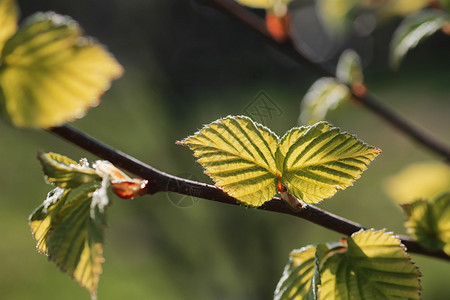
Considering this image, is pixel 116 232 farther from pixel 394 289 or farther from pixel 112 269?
pixel 394 289

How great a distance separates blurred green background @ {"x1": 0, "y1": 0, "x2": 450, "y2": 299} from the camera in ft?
10.0

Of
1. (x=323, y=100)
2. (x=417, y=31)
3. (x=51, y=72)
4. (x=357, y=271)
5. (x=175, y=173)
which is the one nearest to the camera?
(x=51, y=72)

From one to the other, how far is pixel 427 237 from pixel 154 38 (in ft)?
9.59

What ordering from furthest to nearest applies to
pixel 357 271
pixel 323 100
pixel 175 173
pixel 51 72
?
pixel 175 173
pixel 323 100
pixel 357 271
pixel 51 72

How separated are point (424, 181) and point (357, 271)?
503mm

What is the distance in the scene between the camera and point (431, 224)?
550 mm

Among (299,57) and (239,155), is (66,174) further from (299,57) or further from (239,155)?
(299,57)

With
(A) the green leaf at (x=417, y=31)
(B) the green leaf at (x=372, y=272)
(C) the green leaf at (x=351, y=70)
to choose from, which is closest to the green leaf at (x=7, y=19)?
(B) the green leaf at (x=372, y=272)

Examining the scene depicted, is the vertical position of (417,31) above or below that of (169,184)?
above

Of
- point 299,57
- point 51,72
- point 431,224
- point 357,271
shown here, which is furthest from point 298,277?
point 299,57

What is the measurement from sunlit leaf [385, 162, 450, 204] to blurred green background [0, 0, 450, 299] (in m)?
0.19

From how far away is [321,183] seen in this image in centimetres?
45

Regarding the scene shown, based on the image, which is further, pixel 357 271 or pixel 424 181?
pixel 424 181

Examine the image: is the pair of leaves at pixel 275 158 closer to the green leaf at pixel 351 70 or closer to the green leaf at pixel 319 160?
the green leaf at pixel 319 160
